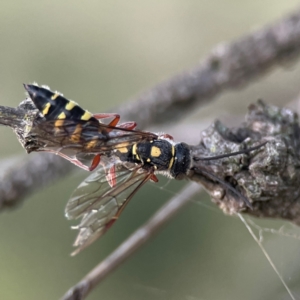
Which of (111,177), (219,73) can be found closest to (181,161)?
(111,177)

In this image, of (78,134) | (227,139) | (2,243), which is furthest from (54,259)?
(227,139)

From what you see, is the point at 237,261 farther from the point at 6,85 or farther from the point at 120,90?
the point at 6,85

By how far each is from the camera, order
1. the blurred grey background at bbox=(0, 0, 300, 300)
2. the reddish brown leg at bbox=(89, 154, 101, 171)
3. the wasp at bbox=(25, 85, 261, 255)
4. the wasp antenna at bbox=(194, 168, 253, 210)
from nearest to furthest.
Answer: the wasp antenna at bbox=(194, 168, 253, 210)
the wasp at bbox=(25, 85, 261, 255)
the reddish brown leg at bbox=(89, 154, 101, 171)
the blurred grey background at bbox=(0, 0, 300, 300)

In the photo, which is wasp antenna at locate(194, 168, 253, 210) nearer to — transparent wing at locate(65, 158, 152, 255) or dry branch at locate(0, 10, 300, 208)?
transparent wing at locate(65, 158, 152, 255)

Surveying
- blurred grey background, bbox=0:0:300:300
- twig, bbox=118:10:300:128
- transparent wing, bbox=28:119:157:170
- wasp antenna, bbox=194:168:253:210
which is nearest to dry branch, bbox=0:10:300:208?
twig, bbox=118:10:300:128

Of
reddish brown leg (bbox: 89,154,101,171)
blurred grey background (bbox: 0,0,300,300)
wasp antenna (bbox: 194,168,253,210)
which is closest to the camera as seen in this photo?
wasp antenna (bbox: 194,168,253,210)

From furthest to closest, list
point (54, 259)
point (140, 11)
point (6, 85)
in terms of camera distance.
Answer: point (140, 11) → point (6, 85) → point (54, 259)

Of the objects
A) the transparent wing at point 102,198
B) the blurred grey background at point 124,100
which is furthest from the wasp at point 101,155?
the blurred grey background at point 124,100
